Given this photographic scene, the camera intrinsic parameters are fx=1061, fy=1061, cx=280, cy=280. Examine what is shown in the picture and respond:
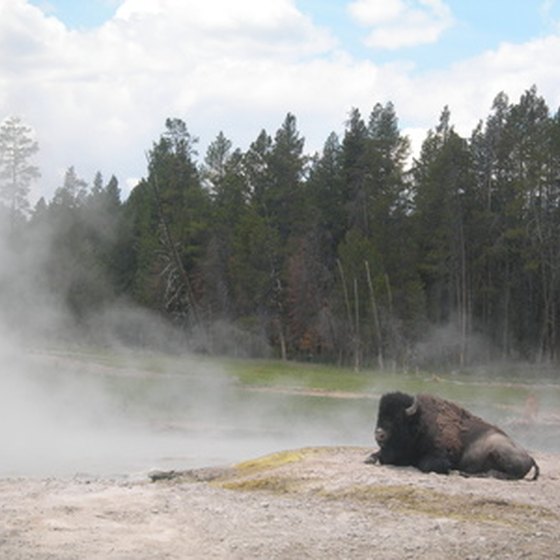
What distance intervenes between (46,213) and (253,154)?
13.8 metres

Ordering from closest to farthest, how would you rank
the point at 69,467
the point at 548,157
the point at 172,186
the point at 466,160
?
1. the point at 69,467
2. the point at 548,157
3. the point at 466,160
4. the point at 172,186

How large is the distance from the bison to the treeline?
37.6 metres

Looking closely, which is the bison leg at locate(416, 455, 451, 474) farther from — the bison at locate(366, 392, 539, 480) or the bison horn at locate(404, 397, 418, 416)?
the bison horn at locate(404, 397, 418, 416)

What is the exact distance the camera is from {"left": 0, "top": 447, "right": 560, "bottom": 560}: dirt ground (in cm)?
773

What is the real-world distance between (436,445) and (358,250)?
143 ft

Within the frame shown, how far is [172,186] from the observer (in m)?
71.9

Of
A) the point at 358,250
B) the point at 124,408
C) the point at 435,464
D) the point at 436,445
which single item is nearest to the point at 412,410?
the point at 436,445

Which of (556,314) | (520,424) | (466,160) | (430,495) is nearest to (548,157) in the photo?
(466,160)

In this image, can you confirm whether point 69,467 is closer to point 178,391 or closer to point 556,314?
point 178,391

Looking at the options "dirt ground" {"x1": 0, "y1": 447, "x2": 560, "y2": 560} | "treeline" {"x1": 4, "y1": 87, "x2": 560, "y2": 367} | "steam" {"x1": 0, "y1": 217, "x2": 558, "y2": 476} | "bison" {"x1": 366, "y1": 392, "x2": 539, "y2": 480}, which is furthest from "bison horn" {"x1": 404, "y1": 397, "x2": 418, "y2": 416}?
"treeline" {"x1": 4, "y1": 87, "x2": 560, "y2": 367}

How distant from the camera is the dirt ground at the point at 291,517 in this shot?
25.3ft

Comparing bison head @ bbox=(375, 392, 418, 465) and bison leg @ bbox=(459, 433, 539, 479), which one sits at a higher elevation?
bison head @ bbox=(375, 392, 418, 465)

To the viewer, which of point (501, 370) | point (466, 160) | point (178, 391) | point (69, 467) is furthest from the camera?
point (466, 160)

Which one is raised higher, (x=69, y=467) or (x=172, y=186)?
(x=172, y=186)
